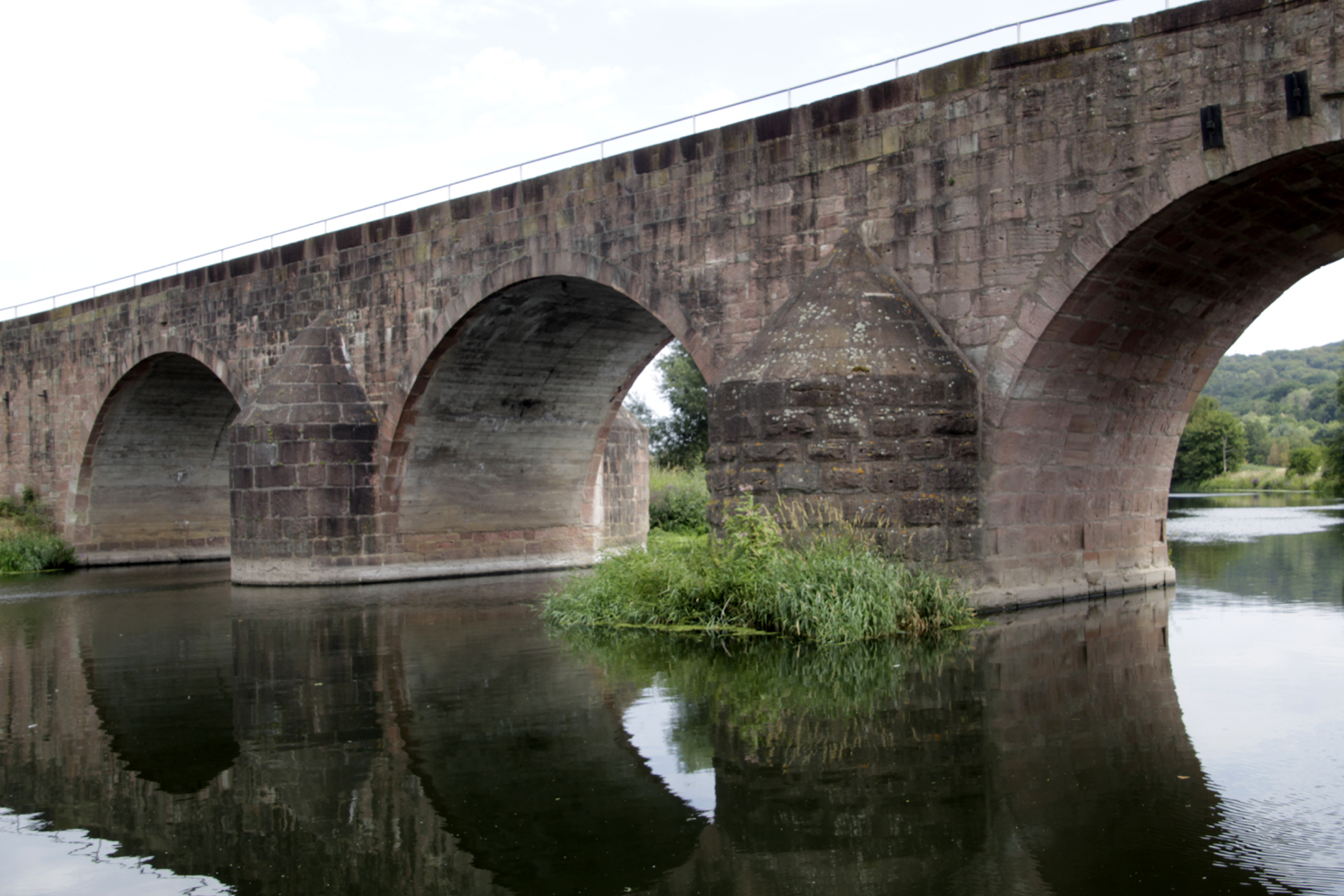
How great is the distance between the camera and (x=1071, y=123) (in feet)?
31.4

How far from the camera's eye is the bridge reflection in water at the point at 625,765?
170 inches

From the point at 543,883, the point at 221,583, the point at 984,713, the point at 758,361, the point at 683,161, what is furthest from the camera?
the point at 221,583

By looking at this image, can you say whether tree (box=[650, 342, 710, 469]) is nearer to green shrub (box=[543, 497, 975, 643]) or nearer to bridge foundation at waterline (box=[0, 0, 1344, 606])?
bridge foundation at waterline (box=[0, 0, 1344, 606])

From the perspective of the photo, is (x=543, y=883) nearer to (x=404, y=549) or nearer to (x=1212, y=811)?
(x=1212, y=811)

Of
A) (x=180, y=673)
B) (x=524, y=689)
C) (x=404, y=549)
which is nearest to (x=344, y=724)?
(x=524, y=689)

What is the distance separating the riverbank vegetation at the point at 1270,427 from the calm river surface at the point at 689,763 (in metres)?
22.0

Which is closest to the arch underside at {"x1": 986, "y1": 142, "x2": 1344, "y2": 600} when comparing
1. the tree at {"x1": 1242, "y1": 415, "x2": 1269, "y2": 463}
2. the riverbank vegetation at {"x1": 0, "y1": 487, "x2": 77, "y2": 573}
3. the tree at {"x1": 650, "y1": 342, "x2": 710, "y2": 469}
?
the riverbank vegetation at {"x1": 0, "y1": 487, "x2": 77, "y2": 573}

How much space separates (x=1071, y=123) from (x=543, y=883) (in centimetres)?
757

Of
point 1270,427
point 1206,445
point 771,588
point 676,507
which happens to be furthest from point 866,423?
point 1270,427

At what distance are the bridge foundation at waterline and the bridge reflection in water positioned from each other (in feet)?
5.57

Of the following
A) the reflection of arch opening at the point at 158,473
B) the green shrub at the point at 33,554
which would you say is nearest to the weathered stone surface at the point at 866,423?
the reflection of arch opening at the point at 158,473

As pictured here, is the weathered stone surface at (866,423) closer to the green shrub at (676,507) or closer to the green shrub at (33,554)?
the green shrub at (676,507)

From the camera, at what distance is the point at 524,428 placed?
17.7 metres

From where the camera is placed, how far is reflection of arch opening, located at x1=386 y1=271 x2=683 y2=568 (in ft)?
51.3
